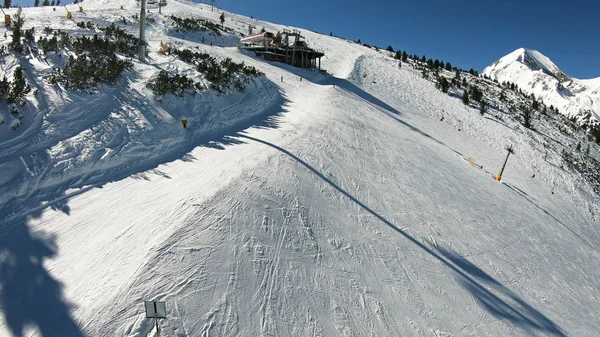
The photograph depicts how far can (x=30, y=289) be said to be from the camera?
497cm

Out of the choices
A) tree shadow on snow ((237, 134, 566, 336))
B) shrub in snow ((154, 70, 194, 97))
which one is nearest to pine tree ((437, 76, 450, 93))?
shrub in snow ((154, 70, 194, 97))

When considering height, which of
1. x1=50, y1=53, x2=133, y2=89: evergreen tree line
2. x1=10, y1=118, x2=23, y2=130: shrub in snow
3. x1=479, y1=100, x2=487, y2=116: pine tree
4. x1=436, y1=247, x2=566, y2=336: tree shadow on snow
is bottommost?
x1=436, y1=247, x2=566, y2=336: tree shadow on snow

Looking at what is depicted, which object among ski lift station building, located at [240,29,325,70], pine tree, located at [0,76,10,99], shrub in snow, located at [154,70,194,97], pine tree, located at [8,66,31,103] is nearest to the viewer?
pine tree, located at [0,76,10,99]

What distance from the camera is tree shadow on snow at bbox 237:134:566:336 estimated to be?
7500 mm

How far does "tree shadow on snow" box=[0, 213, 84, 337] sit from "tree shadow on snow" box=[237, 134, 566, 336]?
7049 millimetres

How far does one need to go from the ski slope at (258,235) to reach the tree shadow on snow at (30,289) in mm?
23

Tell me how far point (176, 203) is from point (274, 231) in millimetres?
2220

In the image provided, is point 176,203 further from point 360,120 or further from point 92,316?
point 360,120

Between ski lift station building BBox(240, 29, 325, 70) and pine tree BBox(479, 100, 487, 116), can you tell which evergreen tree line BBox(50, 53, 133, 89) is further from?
pine tree BBox(479, 100, 487, 116)

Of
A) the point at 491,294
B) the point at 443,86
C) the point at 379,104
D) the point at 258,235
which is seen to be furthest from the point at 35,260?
the point at 443,86

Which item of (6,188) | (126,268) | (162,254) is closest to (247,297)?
(162,254)

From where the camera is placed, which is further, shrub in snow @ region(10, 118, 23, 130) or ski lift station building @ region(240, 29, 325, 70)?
ski lift station building @ region(240, 29, 325, 70)

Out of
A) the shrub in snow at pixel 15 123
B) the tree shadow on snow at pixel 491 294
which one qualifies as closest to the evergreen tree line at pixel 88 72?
the shrub in snow at pixel 15 123

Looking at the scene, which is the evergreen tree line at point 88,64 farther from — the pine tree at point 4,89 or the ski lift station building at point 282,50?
the ski lift station building at point 282,50
